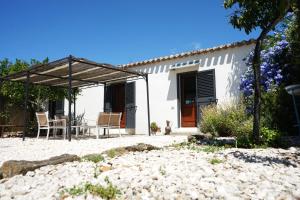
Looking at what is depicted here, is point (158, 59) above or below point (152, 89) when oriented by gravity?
above

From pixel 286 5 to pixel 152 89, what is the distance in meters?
7.16

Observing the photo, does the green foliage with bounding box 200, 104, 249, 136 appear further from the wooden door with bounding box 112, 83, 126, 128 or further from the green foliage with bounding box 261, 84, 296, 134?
the wooden door with bounding box 112, 83, 126, 128

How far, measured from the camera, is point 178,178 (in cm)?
254

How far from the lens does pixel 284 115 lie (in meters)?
6.27

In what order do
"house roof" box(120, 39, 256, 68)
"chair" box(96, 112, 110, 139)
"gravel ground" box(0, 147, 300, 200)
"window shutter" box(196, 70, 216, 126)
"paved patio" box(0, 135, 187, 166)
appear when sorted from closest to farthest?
"gravel ground" box(0, 147, 300, 200) → "paved patio" box(0, 135, 187, 166) → "chair" box(96, 112, 110, 139) → "house roof" box(120, 39, 256, 68) → "window shutter" box(196, 70, 216, 126)

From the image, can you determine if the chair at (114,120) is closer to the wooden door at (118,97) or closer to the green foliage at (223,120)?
the green foliage at (223,120)

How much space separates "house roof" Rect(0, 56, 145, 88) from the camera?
7.30 metres

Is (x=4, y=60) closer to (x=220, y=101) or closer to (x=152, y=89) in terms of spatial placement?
(x=152, y=89)

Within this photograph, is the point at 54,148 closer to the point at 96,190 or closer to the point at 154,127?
the point at 96,190

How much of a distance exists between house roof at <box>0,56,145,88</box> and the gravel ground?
4064 millimetres

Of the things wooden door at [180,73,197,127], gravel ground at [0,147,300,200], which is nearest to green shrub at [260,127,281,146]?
gravel ground at [0,147,300,200]

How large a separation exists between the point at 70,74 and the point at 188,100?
472cm

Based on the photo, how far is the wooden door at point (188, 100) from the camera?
31.6 feet

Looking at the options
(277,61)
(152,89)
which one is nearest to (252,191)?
(277,61)
